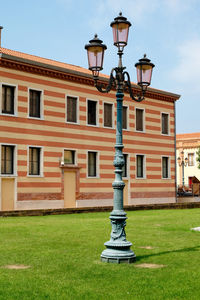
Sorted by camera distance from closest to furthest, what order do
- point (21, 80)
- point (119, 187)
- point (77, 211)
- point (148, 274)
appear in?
point (148, 274) < point (119, 187) < point (77, 211) < point (21, 80)

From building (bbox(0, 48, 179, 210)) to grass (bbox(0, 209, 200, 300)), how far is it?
11.8m

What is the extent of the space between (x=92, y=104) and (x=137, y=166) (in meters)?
5.88

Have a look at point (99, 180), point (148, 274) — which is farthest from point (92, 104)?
point (148, 274)

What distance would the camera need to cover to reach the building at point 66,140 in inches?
1004

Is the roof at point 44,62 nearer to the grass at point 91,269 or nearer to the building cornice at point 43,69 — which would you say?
the building cornice at point 43,69

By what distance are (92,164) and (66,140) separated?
9.32ft

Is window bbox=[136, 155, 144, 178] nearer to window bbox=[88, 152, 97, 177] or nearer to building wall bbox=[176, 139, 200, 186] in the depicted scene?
window bbox=[88, 152, 97, 177]

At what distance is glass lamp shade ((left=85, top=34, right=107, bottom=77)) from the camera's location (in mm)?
9805

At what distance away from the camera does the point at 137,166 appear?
33.1 meters

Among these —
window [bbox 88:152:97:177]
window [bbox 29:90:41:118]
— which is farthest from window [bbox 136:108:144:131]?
window [bbox 29:90:41:118]

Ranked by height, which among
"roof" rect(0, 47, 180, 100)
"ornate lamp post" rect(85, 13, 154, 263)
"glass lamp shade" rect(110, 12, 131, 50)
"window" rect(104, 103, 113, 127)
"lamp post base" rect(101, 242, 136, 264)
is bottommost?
"lamp post base" rect(101, 242, 136, 264)

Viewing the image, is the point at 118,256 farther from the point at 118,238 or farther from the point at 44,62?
the point at 44,62

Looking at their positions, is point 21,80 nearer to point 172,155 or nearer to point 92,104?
point 92,104

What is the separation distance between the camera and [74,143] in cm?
2866
